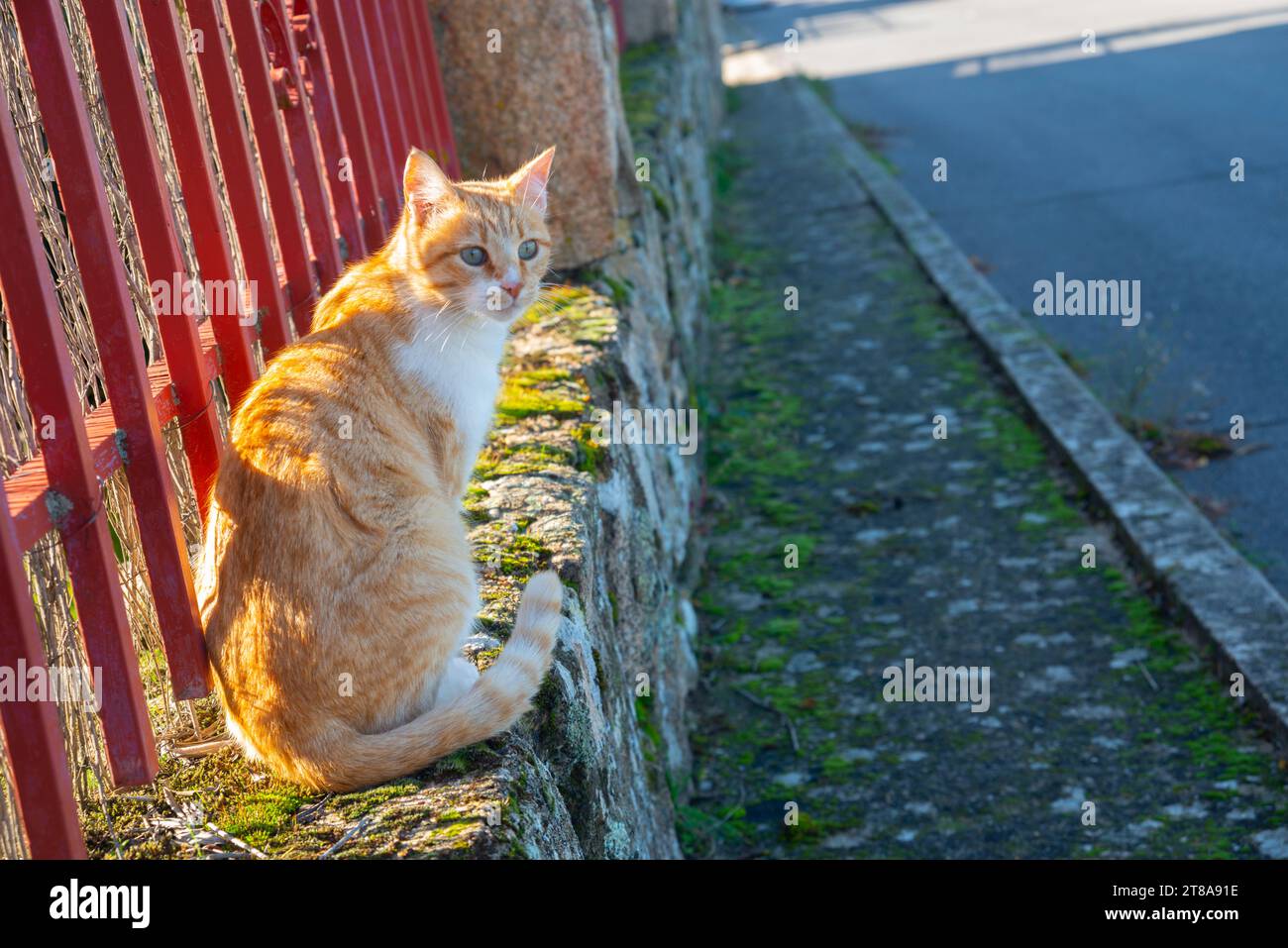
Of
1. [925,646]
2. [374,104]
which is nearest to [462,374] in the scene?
[374,104]

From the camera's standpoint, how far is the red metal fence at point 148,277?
196cm

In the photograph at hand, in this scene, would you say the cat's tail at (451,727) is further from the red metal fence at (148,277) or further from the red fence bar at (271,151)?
the red fence bar at (271,151)

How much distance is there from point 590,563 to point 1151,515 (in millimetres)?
2819

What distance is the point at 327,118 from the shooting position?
364cm

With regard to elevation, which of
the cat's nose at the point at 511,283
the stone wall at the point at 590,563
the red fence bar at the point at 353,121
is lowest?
the stone wall at the point at 590,563

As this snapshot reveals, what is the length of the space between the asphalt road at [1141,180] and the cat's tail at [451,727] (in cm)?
342

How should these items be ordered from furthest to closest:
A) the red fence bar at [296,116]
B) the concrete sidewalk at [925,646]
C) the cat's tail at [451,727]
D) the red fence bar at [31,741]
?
the concrete sidewalk at [925,646]
the red fence bar at [296,116]
the cat's tail at [451,727]
the red fence bar at [31,741]

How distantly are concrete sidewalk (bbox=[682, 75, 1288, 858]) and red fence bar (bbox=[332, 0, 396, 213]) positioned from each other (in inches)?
82.5

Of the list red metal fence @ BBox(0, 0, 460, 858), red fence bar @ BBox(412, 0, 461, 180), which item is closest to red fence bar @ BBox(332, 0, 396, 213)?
red metal fence @ BBox(0, 0, 460, 858)

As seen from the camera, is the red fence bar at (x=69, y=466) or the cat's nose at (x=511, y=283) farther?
the cat's nose at (x=511, y=283)

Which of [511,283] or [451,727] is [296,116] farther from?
[451,727]

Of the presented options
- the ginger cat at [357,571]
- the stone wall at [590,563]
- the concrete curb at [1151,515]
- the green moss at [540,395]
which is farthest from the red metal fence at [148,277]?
the concrete curb at [1151,515]
